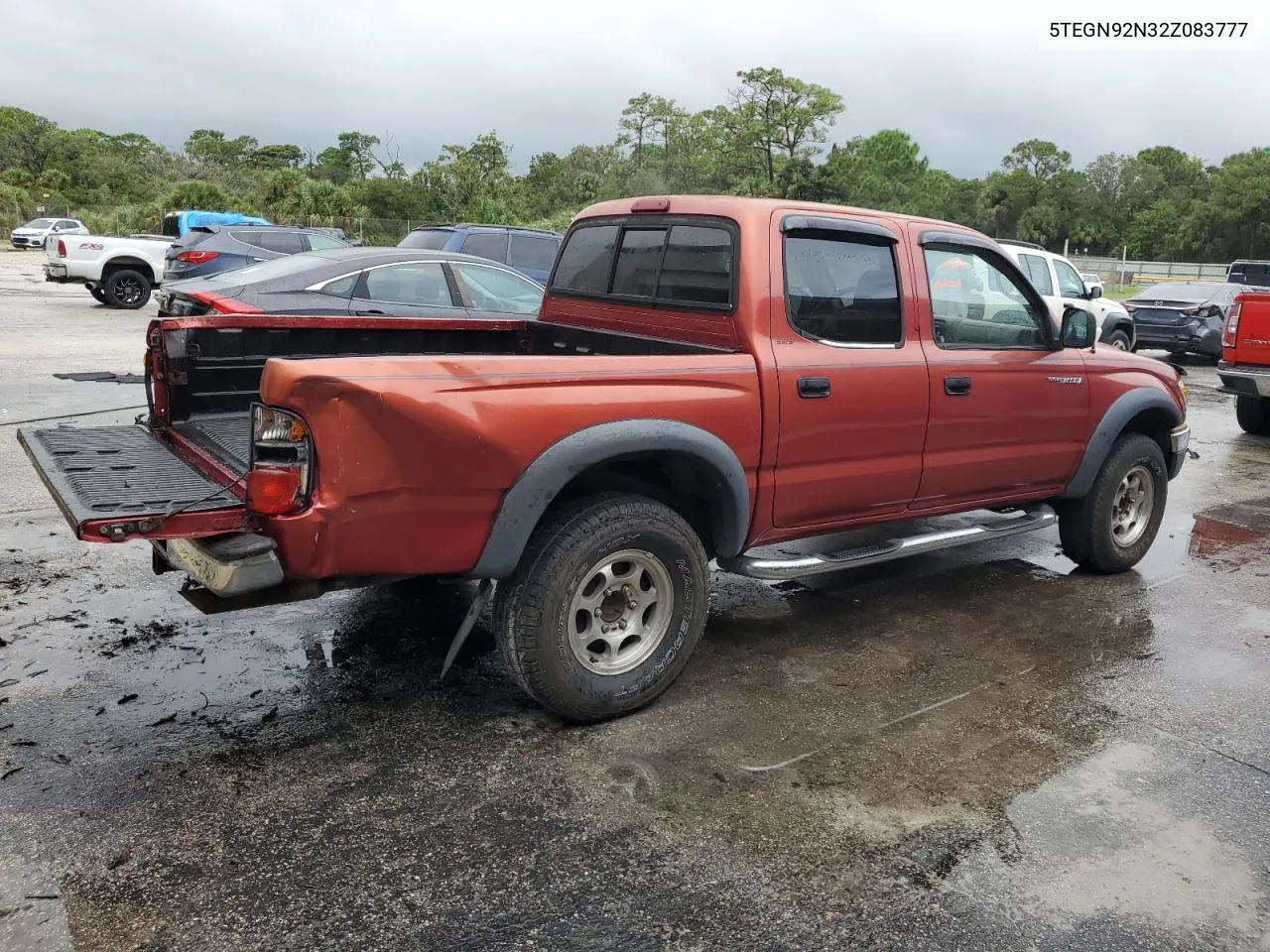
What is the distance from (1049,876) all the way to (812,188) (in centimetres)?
6416

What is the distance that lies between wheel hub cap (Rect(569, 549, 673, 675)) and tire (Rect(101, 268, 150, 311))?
1829 cm

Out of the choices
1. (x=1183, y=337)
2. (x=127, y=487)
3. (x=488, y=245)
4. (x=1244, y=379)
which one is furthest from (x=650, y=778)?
(x=1183, y=337)

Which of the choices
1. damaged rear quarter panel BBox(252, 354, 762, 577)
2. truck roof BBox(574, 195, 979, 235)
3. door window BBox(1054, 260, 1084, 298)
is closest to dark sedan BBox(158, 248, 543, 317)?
truck roof BBox(574, 195, 979, 235)

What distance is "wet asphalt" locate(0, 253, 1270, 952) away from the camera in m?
2.69

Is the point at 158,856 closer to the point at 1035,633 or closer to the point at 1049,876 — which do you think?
the point at 1049,876

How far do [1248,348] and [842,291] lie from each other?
7.40 metres

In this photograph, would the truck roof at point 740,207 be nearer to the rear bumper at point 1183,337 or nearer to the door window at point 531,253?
the door window at point 531,253

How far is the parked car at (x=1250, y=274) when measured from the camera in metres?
20.2

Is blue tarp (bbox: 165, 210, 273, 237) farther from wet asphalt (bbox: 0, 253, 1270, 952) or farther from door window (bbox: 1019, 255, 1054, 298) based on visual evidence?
wet asphalt (bbox: 0, 253, 1270, 952)

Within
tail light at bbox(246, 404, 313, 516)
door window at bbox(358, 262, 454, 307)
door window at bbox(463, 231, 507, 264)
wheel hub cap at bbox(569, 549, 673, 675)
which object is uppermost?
door window at bbox(463, 231, 507, 264)

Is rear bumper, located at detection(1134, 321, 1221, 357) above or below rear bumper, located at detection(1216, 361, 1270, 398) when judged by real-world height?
above

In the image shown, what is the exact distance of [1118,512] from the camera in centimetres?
575

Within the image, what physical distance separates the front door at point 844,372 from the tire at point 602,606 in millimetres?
602

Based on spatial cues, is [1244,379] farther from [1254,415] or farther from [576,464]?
[576,464]
